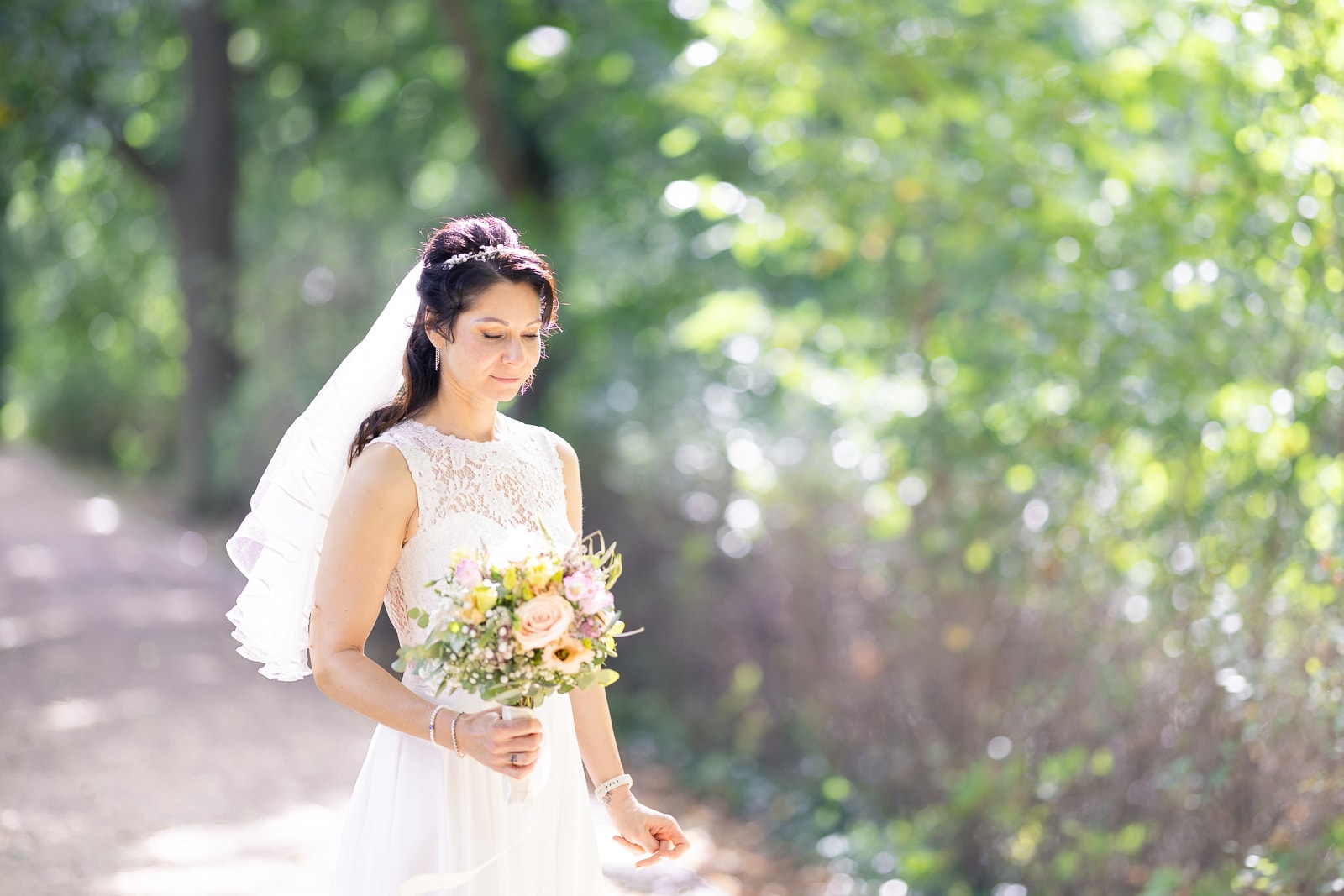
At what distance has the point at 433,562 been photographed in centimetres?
262

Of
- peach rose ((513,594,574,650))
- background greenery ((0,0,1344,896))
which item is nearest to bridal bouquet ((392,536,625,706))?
peach rose ((513,594,574,650))

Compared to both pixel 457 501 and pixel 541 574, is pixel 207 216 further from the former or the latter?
pixel 541 574

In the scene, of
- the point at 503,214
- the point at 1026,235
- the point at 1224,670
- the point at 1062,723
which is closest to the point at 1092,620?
the point at 1062,723

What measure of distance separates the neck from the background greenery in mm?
2773

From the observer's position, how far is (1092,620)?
5.24 meters

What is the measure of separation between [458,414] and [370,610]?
19.2 inches

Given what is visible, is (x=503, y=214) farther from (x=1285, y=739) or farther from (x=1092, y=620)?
(x=1285, y=739)

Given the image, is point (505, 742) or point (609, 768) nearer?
point (505, 742)

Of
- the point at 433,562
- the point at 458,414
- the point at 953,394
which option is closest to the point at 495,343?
the point at 458,414

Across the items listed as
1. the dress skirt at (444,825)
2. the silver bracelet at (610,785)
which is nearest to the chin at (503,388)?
the dress skirt at (444,825)

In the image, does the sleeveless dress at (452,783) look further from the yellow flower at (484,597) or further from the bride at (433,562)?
the yellow flower at (484,597)

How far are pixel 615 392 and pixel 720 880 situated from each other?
3.97 metres

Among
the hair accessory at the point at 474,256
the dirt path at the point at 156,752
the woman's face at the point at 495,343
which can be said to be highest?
the hair accessory at the point at 474,256

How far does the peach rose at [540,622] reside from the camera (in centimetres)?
227
